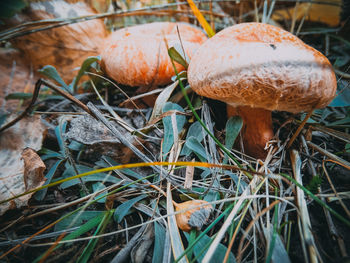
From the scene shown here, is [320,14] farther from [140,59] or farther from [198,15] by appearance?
[140,59]

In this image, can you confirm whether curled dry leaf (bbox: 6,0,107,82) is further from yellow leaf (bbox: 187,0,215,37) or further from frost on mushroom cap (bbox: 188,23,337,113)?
frost on mushroom cap (bbox: 188,23,337,113)

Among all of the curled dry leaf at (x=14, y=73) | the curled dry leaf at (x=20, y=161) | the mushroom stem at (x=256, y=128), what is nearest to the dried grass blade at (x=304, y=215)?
the mushroom stem at (x=256, y=128)

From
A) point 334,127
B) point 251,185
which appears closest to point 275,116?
point 334,127

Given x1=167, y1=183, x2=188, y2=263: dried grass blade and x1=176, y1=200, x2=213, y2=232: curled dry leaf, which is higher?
x1=176, y1=200, x2=213, y2=232: curled dry leaf

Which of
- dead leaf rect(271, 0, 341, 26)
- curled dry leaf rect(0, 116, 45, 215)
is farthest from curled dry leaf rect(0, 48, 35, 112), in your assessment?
dead leaf rect(271, 0, 341, 26)

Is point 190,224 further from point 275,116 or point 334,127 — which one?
point 334,127

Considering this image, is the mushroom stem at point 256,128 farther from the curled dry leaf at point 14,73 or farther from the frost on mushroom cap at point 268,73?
the curled dry leaf at point 14,73
